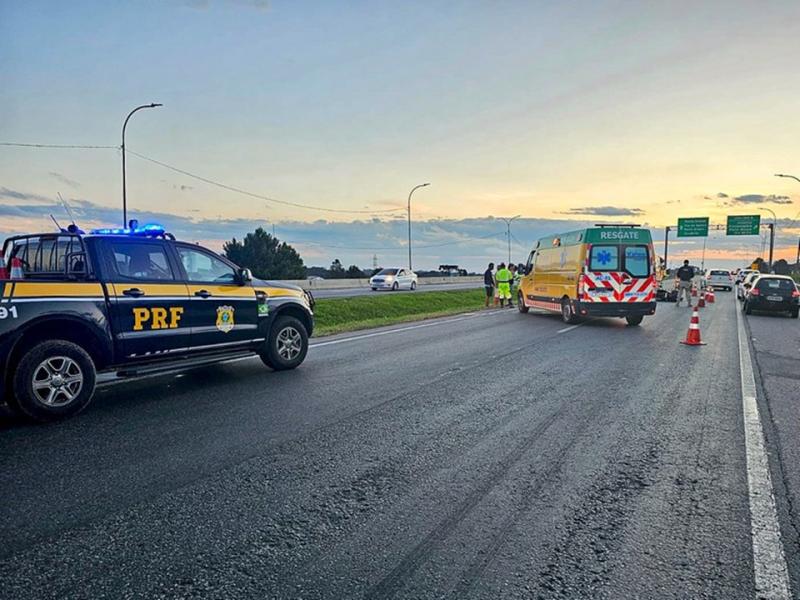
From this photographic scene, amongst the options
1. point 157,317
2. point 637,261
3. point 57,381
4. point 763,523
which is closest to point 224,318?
point 157,317

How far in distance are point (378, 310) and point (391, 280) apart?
17839mm

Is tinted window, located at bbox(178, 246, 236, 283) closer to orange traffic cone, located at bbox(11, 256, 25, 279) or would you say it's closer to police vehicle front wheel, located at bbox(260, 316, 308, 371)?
police vehicle front wheel, located at bbox(260, 316, 308, 371)

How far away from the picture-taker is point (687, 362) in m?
9.57

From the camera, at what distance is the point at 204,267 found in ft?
24.8

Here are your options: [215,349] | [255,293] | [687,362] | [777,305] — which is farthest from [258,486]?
[777,305]

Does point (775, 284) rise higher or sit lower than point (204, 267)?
lower

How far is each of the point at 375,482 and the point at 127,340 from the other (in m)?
3.77

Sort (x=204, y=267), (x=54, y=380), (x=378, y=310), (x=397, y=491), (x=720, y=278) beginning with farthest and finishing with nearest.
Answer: (x=720, y=278) < (x=378, y=310) < (x=204, y=267) < (x=54, y=380) < (x=397, y=491)

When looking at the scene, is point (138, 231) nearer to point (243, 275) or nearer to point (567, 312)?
point (243, 275)

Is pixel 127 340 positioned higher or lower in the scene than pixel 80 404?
higher

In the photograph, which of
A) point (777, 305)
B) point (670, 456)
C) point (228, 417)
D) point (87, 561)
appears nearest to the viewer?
point (87, 561)

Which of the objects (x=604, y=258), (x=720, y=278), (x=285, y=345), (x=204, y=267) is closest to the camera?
(x=204, y=267)

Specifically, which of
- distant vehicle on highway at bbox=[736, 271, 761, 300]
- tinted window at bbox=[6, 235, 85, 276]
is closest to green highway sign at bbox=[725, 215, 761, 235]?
distant vehicle on highway at bbox=[736, 271, 761, 300]

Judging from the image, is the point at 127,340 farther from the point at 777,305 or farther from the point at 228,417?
the point at 777,305
